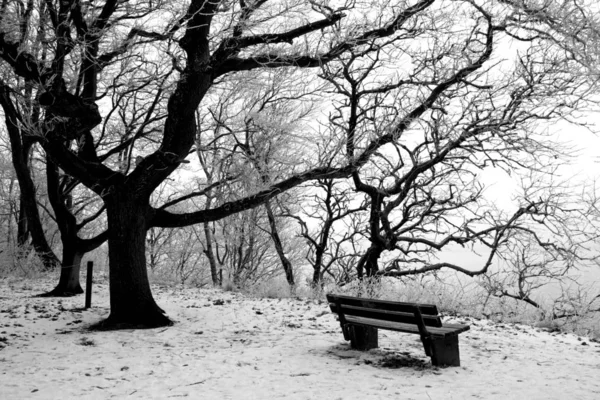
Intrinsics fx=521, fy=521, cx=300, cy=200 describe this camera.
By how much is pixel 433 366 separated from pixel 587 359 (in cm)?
183

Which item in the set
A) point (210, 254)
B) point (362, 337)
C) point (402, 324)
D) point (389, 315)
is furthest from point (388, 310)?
point (210, 254)

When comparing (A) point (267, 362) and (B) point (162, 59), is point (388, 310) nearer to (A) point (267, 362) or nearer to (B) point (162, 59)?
(A) point (267, 362)

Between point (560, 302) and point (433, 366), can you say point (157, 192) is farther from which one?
point (433, 366)

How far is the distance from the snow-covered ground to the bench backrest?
0.49m

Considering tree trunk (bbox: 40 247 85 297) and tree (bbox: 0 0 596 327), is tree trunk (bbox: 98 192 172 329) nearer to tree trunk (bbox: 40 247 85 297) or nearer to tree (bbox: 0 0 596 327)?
tree (bbox: 0 0 596 327)

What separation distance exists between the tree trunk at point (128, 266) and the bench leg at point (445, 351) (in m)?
4.16

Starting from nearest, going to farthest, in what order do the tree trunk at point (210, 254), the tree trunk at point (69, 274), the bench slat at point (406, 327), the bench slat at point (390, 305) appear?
the bench slat at point (406, 327)
the bench slat at point (390, 305)
the tree trunk at point (69, 274)
the tree trunk at point (210, 254)

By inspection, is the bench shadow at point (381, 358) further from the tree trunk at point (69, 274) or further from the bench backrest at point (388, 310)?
the tree trunk at point (69, 274)

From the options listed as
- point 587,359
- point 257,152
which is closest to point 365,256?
point 257,152

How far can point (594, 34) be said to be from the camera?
4.52 metres

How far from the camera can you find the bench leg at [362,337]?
20.3 ft

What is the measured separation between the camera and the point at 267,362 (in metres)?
5.67

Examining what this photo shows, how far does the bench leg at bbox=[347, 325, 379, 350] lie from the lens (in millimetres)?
6191

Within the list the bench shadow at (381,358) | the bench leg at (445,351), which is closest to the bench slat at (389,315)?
the bench leg at (445,351)
